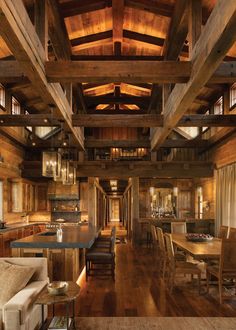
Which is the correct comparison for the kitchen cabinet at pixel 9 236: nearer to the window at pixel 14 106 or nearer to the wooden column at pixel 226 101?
the window at pixel 14 106

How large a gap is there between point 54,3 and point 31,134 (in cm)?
724

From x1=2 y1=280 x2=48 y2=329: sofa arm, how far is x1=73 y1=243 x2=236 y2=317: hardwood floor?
1.20 meters

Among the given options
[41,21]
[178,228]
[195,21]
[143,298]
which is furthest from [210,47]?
[178,228]

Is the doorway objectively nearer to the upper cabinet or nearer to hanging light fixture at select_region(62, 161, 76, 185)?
the upper cabinet

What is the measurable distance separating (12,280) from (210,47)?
115 inches

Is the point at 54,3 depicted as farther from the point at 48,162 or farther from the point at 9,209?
the point at 9,209

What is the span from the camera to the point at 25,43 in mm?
2973

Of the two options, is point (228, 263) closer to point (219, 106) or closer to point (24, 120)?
point (24, 120)

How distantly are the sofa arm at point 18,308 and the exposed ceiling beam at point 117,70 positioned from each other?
2.36 m

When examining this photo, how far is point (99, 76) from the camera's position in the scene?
12.5 ft

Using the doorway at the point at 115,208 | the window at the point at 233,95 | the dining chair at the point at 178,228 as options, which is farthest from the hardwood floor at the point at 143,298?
the doorway at the point at 115,208

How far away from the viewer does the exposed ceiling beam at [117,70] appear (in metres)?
3.79

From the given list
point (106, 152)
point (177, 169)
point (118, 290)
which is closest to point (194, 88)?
point (118, 290)

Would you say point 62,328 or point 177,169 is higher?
point 177,169
